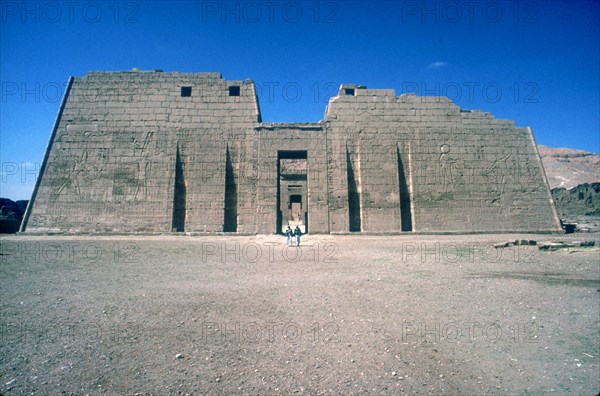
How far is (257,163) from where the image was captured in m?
16.0

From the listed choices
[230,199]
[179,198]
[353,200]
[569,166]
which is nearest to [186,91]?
[179,198]

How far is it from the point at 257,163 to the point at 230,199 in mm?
2366

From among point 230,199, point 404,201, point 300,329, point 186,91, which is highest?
A: point 186,91

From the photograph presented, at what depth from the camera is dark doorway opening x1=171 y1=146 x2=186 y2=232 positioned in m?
15.5

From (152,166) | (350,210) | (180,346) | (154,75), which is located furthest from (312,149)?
(180,346)

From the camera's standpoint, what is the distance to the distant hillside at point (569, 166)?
164 feet

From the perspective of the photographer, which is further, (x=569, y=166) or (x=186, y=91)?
(x=569, y=166)

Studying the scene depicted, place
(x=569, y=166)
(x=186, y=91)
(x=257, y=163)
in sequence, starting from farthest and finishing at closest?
(x=569, y=166), (x=186, y=91), (x=257, y=163)

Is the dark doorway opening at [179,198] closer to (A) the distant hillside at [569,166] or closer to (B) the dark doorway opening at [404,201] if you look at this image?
(B) the dark doorway opening at [404,201]

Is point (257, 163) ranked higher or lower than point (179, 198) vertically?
higher

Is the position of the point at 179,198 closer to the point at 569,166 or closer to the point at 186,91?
the point at 186,91

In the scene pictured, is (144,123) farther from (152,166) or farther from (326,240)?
→ (326,240)

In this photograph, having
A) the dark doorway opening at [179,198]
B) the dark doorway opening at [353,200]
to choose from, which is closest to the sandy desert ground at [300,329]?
the dark doorway opening at [179,198]

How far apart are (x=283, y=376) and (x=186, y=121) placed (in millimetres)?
15819
